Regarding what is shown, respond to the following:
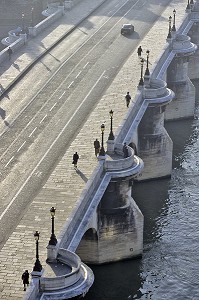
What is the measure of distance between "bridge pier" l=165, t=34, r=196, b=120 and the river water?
13007 millimetres

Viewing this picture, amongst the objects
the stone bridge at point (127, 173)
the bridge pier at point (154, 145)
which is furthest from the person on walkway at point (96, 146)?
the bridge pier at point (154, 145)

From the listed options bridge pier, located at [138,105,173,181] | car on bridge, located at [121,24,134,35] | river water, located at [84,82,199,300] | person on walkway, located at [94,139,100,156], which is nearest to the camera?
river water, located at [84,82,199,300]

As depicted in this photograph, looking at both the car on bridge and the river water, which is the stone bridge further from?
the car on bridge

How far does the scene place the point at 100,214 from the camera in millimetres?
75625

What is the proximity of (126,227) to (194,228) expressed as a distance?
11.5 m

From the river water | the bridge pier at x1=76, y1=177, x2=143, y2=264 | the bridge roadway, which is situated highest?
the bridge roadway

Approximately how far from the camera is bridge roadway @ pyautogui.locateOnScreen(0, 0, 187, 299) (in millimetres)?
60188

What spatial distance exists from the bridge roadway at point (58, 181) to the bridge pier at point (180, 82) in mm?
2898

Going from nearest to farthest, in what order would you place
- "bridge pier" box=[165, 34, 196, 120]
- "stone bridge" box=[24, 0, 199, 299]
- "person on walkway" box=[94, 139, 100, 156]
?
"stone bridge" box=[24, 0, 199, 299], "person on walkway" box=[94, 139, 100, 156], "bridge pier" box=[165, 34, 196, 120]

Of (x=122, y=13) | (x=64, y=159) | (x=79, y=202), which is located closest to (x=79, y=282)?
(x=79, y=202)

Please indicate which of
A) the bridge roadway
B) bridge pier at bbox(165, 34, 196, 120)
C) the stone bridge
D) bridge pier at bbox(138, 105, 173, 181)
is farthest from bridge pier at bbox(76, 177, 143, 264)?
bridge pier at bbox(165, 34, 196, 120)

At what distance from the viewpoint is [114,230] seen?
7669 centimetres

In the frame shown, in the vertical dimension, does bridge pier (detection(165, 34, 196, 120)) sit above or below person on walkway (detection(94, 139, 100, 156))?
below

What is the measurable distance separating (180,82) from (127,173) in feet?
140
